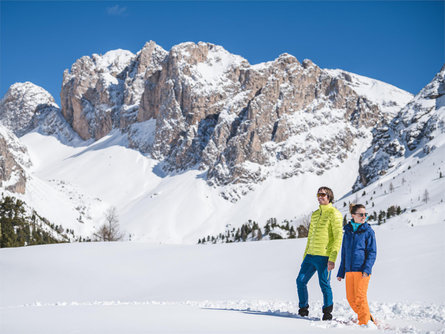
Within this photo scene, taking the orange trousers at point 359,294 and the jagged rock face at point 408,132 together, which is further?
the jagged rock face at point 408,132

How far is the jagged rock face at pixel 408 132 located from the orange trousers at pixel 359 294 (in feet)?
521

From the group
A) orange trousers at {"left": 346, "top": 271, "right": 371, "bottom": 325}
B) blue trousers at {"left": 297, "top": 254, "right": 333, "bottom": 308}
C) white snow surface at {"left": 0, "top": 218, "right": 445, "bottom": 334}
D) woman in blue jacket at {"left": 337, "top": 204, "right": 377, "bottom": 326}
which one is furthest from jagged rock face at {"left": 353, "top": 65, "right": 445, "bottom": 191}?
orange trousers at {"left": 346, "top": 271, "right": 371, "bottom": 325}

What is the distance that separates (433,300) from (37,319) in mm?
9883

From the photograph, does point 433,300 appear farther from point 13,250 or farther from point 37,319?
point 13,250

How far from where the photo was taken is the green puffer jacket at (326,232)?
8727 millimetres

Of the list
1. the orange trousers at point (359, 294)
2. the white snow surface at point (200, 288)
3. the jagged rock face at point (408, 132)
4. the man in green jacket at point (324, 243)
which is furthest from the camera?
the jagged rock face at point (408, 132)

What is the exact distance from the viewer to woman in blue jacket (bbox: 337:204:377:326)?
8367 millimetres

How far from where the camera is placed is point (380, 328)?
7793 millimetres

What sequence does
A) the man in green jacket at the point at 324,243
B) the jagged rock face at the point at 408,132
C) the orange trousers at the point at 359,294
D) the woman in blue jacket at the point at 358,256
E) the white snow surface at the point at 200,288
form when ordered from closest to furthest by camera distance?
1. the white snow surface at the point at 200,288
2. the orange trousers at the point at 359,294
3. the woman in blue jacket at the point at 358,256
4. the man in green jacket at the point at 324,243
5. the jagged rock face at the point at 408,132

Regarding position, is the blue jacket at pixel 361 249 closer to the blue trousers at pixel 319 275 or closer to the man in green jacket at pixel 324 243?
the man in green jacket at pixel 324 243

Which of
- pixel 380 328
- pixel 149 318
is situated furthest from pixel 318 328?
pixel 149 318

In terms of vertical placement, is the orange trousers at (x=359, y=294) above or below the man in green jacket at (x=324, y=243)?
below

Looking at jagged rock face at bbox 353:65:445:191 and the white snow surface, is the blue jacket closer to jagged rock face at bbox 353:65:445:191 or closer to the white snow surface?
the white snow surface

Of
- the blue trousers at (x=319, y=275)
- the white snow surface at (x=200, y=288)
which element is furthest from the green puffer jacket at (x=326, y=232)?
the white snow surface at (x=200, y=288)
